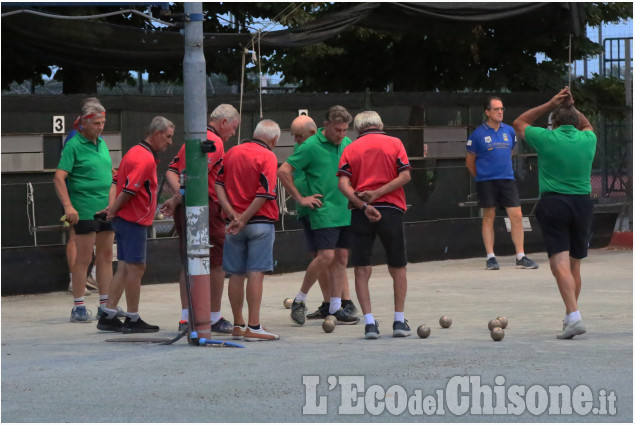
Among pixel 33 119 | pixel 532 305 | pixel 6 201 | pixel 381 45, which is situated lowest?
pixel 532 305

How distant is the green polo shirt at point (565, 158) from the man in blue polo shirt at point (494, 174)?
5.63m

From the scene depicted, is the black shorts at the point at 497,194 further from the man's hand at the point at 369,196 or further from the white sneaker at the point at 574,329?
the white sneaker at the point at 574,329

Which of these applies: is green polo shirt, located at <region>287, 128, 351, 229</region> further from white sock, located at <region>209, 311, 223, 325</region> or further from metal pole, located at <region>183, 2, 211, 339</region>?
metal pole, located at <region>183, 2, 211, 339</region>

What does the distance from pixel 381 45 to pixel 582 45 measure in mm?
3291

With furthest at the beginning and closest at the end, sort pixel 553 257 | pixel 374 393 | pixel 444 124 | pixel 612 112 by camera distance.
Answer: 1. pixel 612 112
2. pixel 444 124
3. pixel 553 257
4. pixel 374 393

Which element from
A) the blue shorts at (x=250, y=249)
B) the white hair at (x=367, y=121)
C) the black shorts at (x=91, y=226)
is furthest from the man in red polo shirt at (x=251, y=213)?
the black shorts at (x=91, y=226)

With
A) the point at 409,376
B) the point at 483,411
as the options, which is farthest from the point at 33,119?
the point at 483,411

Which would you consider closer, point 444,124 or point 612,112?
point 444,124

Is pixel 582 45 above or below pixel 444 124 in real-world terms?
above

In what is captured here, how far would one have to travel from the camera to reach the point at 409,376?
7.99 m

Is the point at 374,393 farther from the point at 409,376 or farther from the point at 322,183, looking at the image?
the point at 322,183

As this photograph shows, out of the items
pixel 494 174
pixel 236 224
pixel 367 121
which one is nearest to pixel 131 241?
pixel 236 224

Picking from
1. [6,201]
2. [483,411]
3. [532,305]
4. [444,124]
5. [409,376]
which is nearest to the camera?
[483,411]

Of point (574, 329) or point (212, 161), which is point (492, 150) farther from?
point (574, 329)
